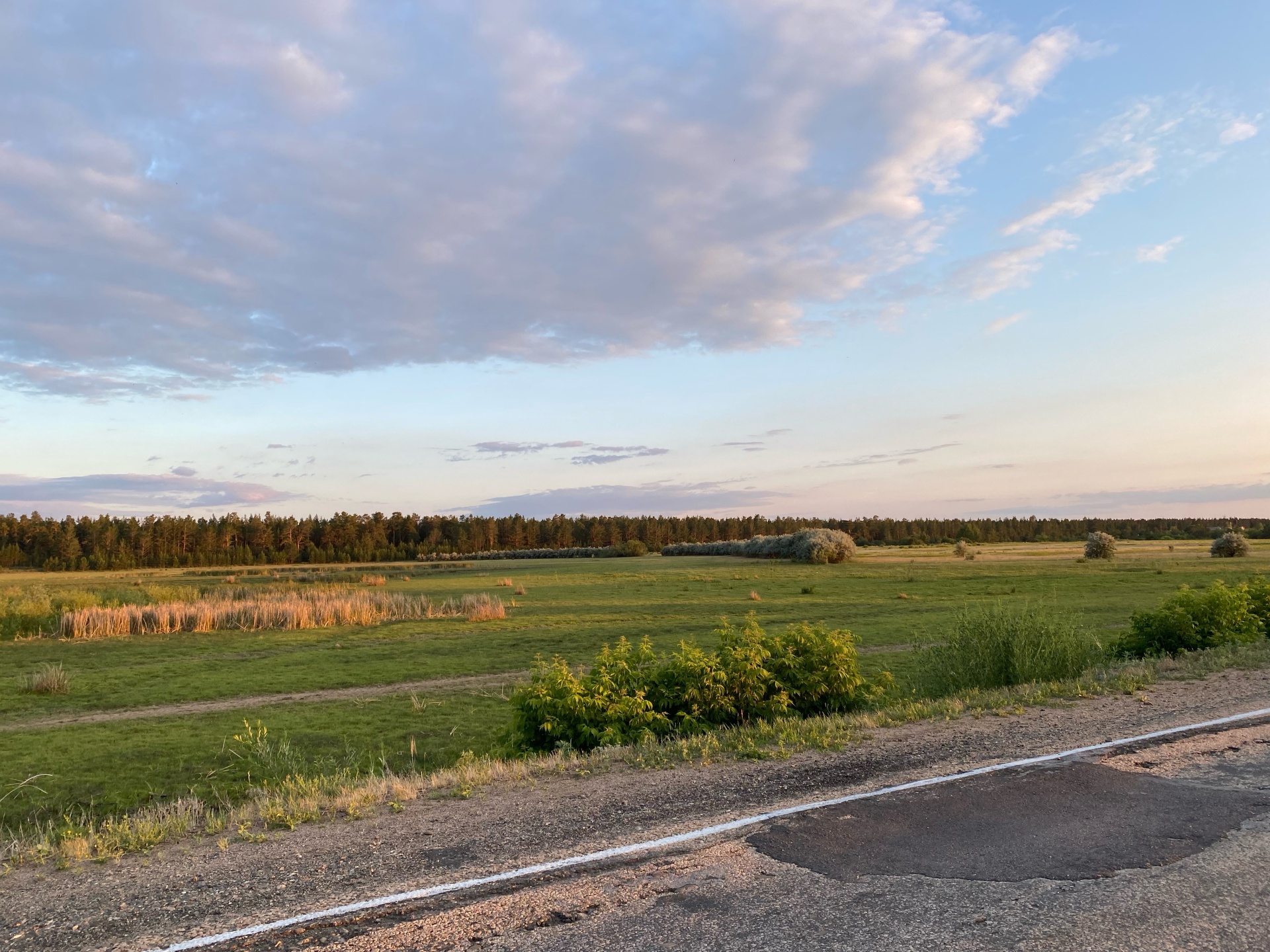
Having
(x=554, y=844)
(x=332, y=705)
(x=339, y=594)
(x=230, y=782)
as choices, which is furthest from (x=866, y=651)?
(x=339, y=594)

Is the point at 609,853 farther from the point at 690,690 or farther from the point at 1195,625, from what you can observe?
the point at 1195,625

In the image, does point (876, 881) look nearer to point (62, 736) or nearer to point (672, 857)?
point (672, 857)

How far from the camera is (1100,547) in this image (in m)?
65.1

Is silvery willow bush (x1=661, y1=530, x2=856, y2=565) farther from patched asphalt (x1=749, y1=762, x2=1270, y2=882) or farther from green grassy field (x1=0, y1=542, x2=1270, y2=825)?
patched asphalt (x1=749, y1=762, x2=1270, y2=882)

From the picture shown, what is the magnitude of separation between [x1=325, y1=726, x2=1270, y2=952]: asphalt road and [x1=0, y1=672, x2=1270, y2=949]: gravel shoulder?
651mm

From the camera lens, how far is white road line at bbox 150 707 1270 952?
209 inches

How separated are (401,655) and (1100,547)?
5753 centimetres

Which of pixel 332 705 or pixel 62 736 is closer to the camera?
pixel 62 736

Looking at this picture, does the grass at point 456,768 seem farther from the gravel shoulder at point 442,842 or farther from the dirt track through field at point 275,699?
the dirt track through field at point 275,699

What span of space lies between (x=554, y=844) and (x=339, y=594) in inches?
1530

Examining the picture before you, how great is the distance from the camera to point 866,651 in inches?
947

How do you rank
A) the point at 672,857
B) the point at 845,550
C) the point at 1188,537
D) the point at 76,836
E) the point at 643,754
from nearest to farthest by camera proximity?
the point at 672,857 → the point at 76,836 → the point at 643,754 → the point at 845,550 → the point at 1188,537

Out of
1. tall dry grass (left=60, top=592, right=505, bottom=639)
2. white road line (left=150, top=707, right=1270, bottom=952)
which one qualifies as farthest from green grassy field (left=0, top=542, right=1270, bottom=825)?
white road line (left=150, top=707, right=1270, bottom=952)

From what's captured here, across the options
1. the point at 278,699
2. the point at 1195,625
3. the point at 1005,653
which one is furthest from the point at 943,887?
the point at 278,699
